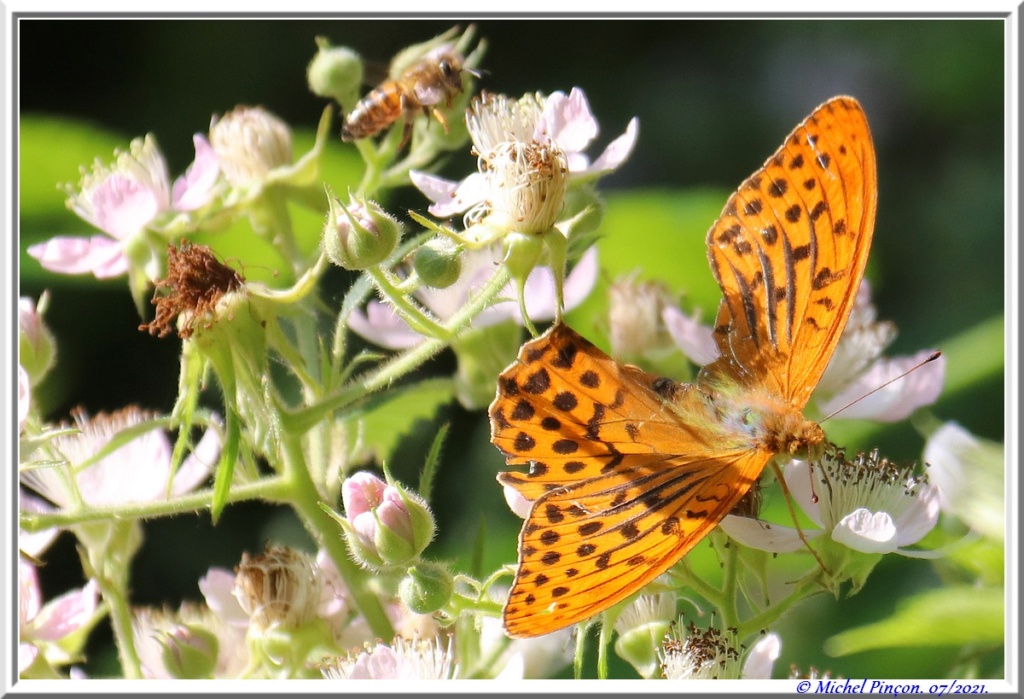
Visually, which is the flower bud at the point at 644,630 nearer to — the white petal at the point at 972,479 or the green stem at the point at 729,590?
the green stem at the point at 729,590

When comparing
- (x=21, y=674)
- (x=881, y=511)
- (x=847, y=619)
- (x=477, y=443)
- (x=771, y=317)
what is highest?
(x=771, y=317)

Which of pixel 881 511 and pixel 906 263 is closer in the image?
pixel 881 511

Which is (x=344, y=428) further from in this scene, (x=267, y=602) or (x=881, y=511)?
(x=881, y=511)

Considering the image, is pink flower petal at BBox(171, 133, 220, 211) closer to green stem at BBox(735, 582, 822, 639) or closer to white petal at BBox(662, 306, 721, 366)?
white petal at BBox(662, 306, 721, 366)

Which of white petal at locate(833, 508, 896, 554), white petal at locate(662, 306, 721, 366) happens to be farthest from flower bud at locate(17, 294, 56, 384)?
white petal at locate(833, 508, 896, 554)

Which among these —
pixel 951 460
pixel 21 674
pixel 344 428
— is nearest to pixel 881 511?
pixel 951 460

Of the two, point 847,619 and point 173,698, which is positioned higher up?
point 173,698

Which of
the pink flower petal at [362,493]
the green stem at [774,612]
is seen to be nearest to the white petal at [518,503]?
the pink flower petal at [362,493]
